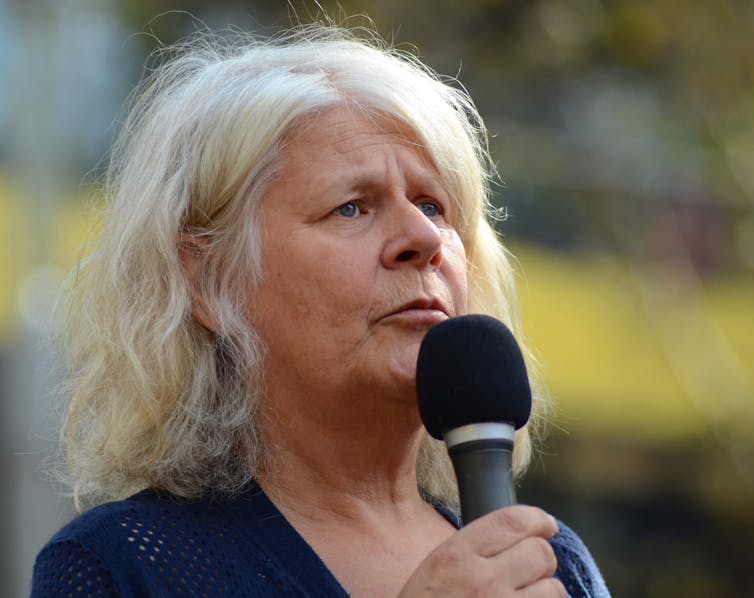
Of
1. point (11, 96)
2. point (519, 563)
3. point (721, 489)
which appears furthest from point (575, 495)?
point (519, 563)

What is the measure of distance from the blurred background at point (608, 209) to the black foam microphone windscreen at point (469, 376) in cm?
519

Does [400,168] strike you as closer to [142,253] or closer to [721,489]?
[142,253]

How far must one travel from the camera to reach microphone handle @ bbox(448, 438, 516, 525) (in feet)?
6.73

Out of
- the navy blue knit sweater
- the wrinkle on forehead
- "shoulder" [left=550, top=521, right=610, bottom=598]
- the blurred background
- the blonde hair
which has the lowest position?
the blurred background

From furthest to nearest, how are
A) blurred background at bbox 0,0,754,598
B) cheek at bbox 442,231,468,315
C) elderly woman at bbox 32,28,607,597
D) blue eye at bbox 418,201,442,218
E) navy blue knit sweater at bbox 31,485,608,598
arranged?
blurred background at bbox 0,0,754,598
blue eye at bbox 418,201,442,218
cheek at bbox 442,231,468,315
elderly woman at bbox 32,28,607,597
navy blue knit sweater at bbox 31,485,608,598

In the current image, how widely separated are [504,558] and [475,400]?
29 centimetres

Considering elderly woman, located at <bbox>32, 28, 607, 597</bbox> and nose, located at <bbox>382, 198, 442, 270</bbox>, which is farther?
nose, located at <bbox>382, 198, 442, 270</bbox>

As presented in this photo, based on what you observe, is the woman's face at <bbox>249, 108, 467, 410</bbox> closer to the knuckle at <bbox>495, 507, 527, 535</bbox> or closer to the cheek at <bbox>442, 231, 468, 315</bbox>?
the cheek at <bbox>442, 231, 468, 315</bbox>

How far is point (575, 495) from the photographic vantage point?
11.7m

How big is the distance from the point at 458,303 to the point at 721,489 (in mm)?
9344

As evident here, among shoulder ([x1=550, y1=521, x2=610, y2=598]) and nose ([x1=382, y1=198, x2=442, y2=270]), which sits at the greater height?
nose ([x1=382, y1=198, x2=442, y2=270])

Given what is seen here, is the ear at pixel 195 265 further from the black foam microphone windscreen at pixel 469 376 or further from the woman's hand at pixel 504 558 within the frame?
the woman's hand at pixel 504 558

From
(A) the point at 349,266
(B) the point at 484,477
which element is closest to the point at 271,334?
(A) the point at 349,266

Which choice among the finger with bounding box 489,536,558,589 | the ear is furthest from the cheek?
the finger with bounding box 489,536,558,589
